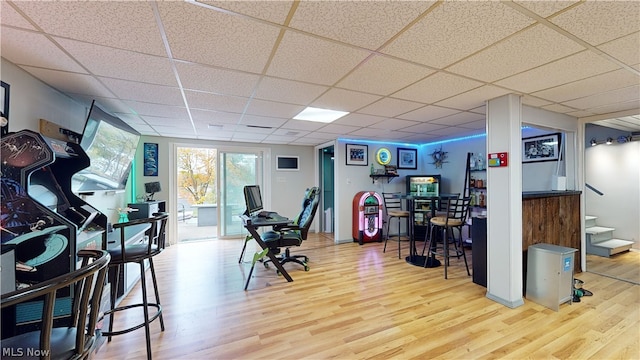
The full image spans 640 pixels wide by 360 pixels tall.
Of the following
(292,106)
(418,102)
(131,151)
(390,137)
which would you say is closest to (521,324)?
(418,102)

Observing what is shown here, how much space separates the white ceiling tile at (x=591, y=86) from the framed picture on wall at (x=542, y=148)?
1.56 metres

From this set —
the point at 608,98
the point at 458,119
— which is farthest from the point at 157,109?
the point at 608,98

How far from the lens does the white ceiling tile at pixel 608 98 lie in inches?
98.0

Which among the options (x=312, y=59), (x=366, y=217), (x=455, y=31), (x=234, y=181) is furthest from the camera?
(x=234, y=181)

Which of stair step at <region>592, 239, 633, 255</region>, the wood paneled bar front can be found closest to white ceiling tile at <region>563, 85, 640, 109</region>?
the wood paneled bar front

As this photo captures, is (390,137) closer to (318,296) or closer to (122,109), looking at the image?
(318,296)

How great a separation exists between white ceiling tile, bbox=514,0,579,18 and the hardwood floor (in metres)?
2.25

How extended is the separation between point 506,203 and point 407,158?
3.64 metres

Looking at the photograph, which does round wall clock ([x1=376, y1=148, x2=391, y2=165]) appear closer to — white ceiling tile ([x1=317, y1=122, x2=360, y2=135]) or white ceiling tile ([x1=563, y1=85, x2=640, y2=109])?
white ceiling tile ([x1=317, y1=122, x2=360, y2=135])

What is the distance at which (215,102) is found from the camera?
288 cm

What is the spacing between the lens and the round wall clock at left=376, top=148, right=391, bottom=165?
584cm

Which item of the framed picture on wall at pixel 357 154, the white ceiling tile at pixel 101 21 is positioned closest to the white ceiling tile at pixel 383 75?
the white ceiling tile at pixel 101 21

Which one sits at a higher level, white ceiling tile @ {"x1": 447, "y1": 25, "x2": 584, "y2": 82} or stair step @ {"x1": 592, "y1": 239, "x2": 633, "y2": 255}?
white ceiling tile @ {"x1": 447, "y1": 25, "x2": 584, "y2": 82}

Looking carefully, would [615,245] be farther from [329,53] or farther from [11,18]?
[11,18]
